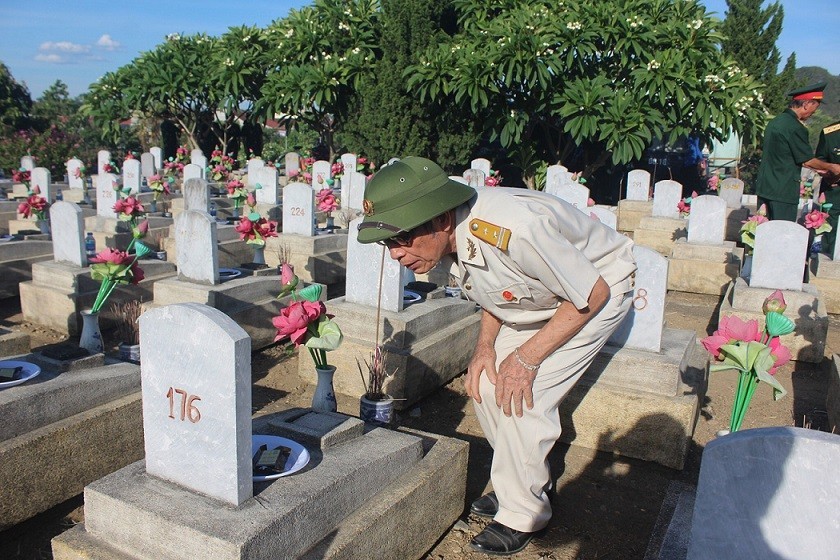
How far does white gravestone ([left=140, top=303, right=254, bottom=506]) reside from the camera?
233cm

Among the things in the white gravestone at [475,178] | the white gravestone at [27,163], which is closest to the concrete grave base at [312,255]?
the white gravestone at [475,178]

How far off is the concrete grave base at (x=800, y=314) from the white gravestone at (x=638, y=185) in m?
7.84

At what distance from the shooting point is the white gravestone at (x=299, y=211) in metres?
8.30

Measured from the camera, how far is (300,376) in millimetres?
5359

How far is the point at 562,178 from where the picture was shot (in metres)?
12.4

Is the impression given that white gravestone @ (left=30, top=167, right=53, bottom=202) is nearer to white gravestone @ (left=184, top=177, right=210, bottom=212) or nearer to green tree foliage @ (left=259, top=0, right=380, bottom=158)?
white gravestone @ (left=184, top=177, right=210, bottom=212)

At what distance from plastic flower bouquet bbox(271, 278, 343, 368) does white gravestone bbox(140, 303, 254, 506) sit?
936 millimetres

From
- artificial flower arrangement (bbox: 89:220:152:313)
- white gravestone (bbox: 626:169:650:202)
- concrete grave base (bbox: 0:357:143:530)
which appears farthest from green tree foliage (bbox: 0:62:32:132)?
concrete grave base (bbox: 0:357:143:530)

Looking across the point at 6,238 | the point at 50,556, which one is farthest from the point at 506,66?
the point at 50,556

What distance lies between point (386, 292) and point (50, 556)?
8.77ft

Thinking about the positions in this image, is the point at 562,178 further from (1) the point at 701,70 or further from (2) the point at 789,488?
(2) the point at 789,488

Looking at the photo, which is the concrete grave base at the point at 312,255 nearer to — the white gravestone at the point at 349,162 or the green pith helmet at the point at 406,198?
the green pith helmet at the point at 406,198

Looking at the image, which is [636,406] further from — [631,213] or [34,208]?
[631,213]

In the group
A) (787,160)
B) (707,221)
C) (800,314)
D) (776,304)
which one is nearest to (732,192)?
(707,221)
